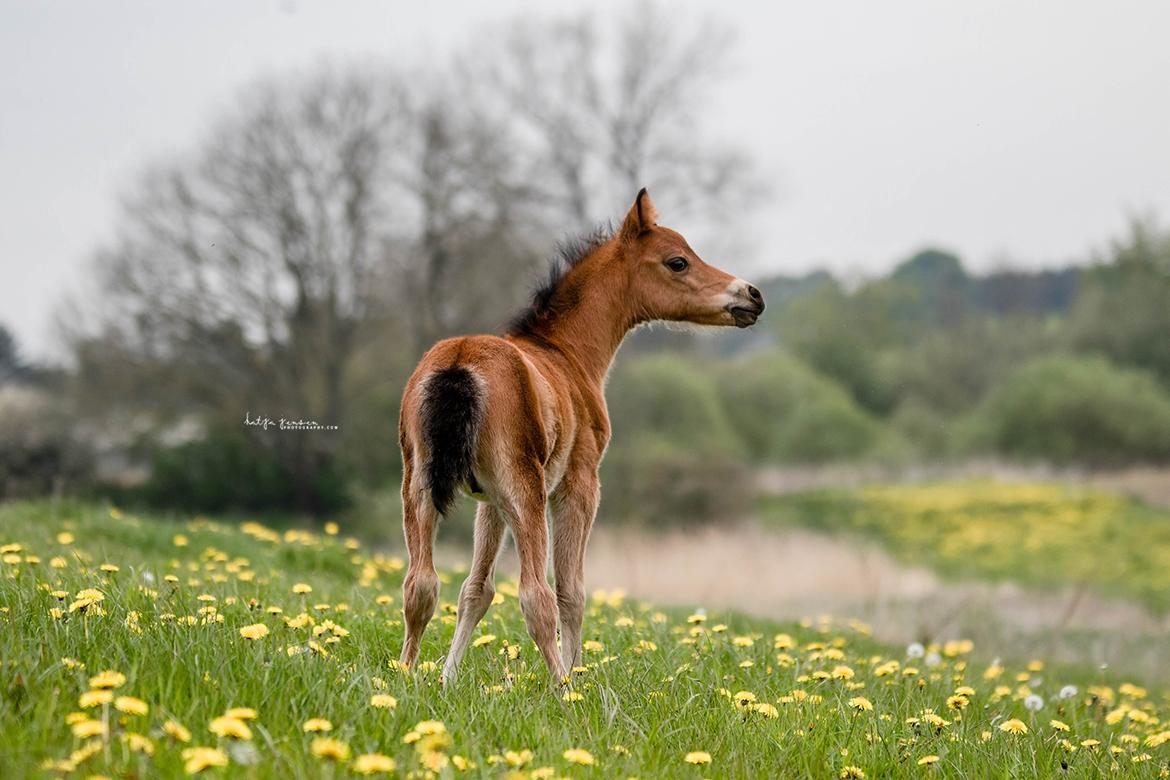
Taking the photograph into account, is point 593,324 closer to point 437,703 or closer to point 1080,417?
point 437,703

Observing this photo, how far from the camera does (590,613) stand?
8156mm

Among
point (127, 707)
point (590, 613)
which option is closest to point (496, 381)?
point (127, 707)

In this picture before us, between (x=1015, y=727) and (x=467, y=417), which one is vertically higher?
(x=467, y=417)

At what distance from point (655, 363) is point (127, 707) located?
100 feet

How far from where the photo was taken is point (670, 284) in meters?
6.54

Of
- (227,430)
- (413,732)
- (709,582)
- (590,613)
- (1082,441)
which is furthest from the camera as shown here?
(1082,441)

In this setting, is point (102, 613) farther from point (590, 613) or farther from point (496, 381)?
point (590, 613)

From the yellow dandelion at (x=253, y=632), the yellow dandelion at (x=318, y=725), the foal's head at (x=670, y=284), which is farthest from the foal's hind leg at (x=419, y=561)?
the foal's head at (x=670, y=284)

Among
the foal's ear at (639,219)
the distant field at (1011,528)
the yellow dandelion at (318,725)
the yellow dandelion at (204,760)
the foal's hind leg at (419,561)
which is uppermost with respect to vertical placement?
the foal's ear at (639,219)

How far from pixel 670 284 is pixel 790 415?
103 ft

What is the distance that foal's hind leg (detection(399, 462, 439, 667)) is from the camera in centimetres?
497

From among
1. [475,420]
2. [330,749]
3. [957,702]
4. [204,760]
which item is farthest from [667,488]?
[204,760]

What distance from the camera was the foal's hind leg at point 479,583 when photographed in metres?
5.50

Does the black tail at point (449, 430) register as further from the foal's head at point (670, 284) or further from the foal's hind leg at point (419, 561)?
the foal's head at point (670, 284)
